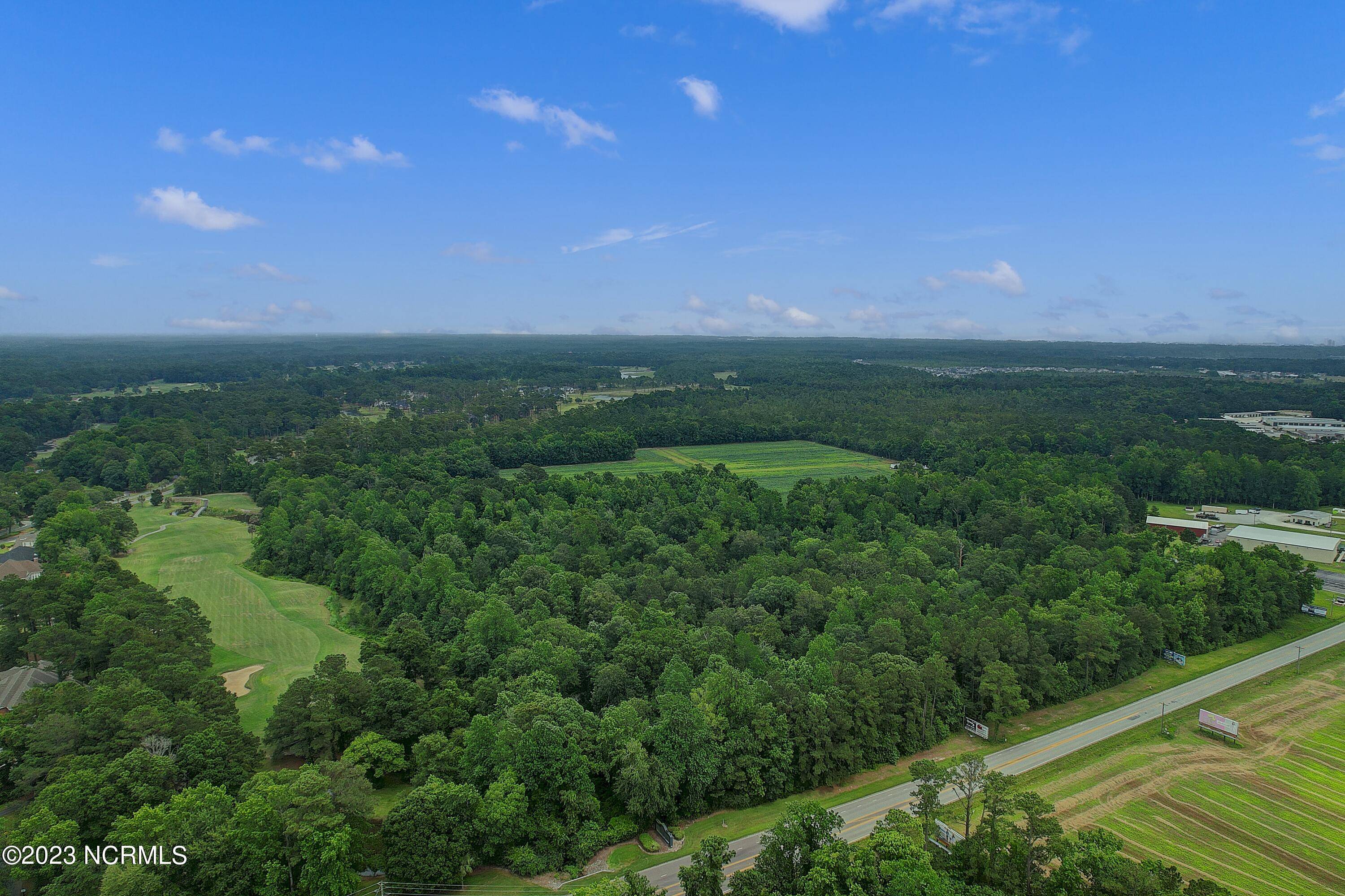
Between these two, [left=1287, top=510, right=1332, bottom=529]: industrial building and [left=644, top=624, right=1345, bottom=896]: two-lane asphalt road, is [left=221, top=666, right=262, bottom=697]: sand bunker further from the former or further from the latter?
[left=1287, top=510, right=1332, bottom=529]: industrial building

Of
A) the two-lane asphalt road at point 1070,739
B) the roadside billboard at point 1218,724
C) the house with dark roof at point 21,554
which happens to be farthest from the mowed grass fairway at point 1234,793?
the house with dark roof at point 21,554

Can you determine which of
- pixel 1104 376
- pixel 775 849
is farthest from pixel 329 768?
pixel 1104 376

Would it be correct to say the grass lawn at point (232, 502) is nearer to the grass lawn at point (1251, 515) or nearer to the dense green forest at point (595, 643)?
the dense green forest at point (595, 643)

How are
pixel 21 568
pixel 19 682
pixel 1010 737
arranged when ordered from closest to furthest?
pixel 19 682, pixel 1010 737, pixel 21 568

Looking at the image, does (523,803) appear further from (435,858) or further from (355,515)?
(355,515)

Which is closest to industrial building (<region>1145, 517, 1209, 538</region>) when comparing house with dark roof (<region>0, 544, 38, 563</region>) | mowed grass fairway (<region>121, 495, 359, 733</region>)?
mowed grass fairway (<region>121, 495, 359, 733</region>)

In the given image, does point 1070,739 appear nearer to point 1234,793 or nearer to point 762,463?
point 1234,793

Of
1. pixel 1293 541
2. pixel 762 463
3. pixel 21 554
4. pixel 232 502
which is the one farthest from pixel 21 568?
pixel 1293 541
